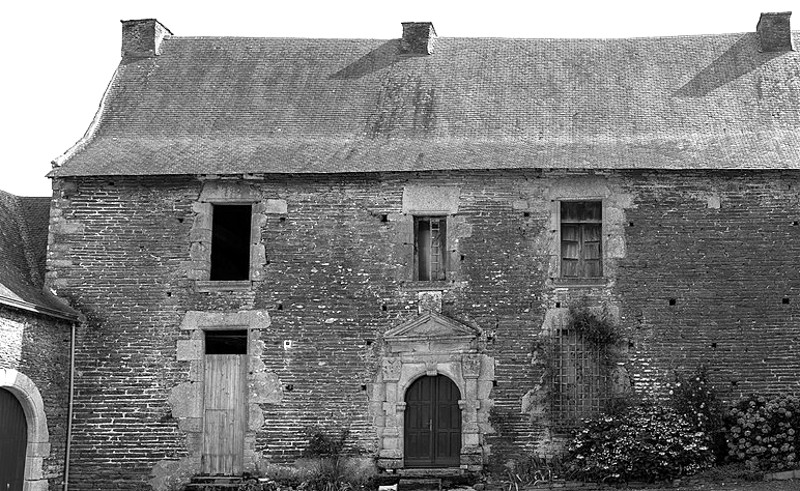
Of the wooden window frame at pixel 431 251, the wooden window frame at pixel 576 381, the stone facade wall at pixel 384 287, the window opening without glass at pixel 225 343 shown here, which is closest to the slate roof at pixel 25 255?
the stone facade wall at pixel 384 287

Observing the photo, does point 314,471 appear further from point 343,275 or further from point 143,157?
point 143,157

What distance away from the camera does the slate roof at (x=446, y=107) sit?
1728 centimetres

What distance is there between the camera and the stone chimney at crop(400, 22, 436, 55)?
789 inches

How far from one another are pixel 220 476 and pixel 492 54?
868cm

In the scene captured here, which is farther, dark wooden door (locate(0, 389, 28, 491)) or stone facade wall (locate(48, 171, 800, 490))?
stone facade wall (locate(48, 171, 800, 490))

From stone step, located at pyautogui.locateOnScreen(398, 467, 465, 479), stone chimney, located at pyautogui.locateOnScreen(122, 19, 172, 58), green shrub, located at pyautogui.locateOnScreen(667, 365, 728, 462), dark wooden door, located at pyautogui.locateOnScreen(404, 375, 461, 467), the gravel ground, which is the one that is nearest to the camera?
the gravel ground

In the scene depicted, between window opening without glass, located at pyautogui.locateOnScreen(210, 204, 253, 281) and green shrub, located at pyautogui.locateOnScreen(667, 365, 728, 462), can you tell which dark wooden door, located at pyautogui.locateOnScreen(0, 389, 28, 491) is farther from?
green shrub, located at pyautogui.locateOnScreen(667, 365, 728, 462)

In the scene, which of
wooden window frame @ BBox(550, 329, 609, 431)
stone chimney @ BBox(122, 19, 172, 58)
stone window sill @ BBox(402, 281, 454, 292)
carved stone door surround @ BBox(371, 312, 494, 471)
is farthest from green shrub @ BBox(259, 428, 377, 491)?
stone chimney @ BBox(122, 19, 172, 58)

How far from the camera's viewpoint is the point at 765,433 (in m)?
15.5

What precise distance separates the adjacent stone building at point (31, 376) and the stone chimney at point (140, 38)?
4.48m

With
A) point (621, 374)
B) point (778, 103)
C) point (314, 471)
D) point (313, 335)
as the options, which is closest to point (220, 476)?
point (314, 471)

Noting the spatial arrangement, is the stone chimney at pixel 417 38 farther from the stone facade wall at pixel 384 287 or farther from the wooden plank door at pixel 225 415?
the wooden plank door at pixel 225 415

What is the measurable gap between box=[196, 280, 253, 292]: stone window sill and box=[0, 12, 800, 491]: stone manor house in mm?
25

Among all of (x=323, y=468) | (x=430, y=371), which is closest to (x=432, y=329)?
(x=430, y=371)
